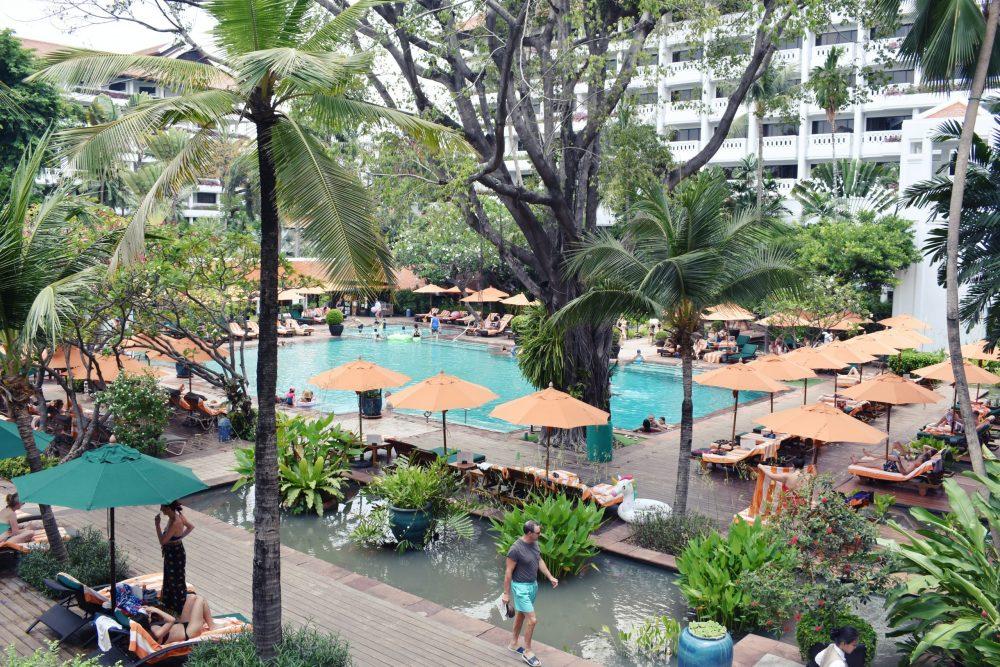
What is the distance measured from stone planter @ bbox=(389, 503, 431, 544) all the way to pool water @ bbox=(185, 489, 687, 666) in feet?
0.80

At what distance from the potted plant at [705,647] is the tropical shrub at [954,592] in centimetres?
159

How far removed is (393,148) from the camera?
15070 mm

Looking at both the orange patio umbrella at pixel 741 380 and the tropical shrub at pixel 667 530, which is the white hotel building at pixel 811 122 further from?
the tropical shrub at pixel 667 530

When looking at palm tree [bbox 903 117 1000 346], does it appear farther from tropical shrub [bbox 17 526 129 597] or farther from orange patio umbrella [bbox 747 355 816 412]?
tropical shrub [bbox 17 526 129 597]

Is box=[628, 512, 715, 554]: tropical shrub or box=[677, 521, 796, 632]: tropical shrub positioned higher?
box=[677, 521, 796, 632]: tropical shrub

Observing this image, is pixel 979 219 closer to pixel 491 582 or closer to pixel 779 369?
pixel 779 369

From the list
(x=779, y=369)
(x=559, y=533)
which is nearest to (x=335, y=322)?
(x=779, y=369)

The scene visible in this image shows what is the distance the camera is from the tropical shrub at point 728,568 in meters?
8.94

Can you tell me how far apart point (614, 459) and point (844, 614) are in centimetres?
963

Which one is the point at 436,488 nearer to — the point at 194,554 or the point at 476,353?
the point at 194,554

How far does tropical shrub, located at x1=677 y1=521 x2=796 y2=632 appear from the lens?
8.94 m

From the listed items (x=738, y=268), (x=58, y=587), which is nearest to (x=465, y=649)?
(x=58, y=587)

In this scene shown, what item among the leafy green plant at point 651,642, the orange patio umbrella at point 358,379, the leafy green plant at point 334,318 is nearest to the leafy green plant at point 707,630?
the leafy green plant at point 651,642

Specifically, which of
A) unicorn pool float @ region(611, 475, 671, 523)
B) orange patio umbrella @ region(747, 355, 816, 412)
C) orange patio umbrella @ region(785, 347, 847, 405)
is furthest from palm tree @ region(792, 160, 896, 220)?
unicorn pool float @ region(611, 475, 671, 523)
